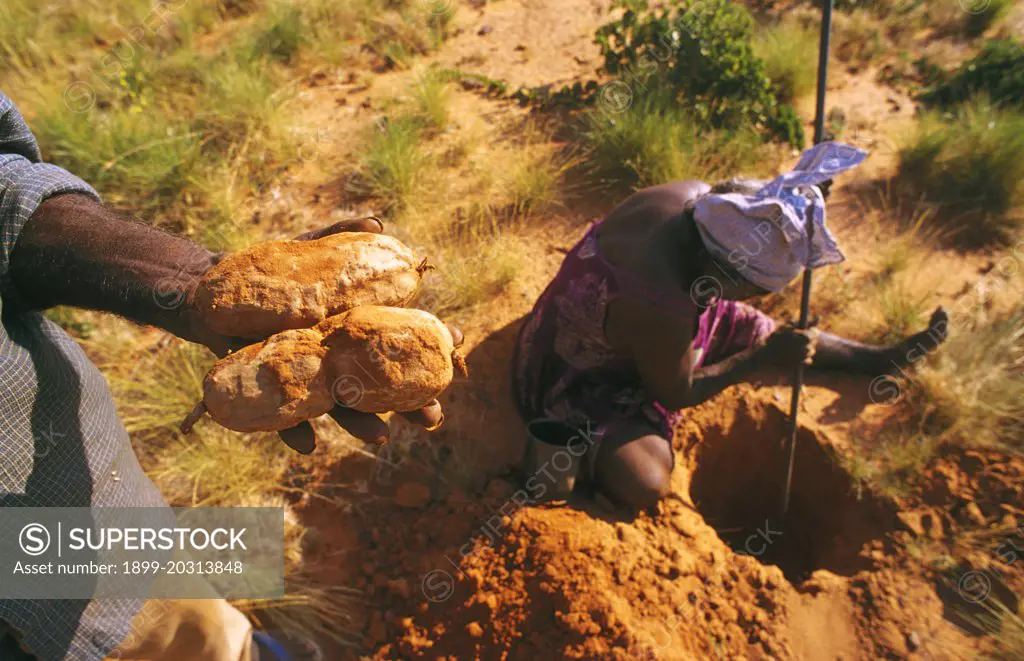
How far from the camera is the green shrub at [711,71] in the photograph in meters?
3.63

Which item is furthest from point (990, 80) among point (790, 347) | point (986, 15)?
point (790, 347)

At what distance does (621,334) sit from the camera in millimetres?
2293

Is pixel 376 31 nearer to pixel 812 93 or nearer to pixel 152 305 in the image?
pixel 812 93

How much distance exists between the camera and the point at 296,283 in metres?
1.32

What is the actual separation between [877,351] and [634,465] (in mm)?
1354

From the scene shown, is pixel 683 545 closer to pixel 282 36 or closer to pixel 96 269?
pixel 96 269

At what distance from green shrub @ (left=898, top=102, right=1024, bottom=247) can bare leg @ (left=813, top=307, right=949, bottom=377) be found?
31.3 inches

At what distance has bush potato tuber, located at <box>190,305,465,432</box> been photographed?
1262mm

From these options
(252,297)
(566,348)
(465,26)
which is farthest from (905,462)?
(465,26)

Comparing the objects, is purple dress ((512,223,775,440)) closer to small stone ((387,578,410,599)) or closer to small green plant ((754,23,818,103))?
small stone ((387,578,410,599))

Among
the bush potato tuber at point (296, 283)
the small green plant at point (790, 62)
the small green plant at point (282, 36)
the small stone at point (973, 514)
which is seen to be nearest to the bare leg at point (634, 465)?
the small stone at point (973, 514)

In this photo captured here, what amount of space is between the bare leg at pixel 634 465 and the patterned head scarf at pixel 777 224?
32.4 inches

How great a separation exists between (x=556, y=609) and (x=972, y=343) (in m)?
2.14

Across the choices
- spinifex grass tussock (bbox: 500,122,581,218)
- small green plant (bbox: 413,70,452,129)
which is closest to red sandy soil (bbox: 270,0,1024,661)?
spinifex grass tussock (bbox: 500,122,581,218)
